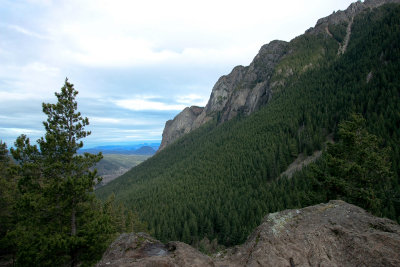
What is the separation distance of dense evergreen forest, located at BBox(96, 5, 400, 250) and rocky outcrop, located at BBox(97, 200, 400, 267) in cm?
1205

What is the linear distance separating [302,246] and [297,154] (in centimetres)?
8834

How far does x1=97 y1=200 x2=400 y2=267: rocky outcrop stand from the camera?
243 inches

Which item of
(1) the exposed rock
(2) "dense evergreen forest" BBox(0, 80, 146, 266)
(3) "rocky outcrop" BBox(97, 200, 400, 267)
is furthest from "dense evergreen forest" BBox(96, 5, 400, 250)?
(2) "dense evergreen forest" BBox(0, 80, 146, 266)

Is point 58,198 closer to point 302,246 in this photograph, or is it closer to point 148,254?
point 148,254

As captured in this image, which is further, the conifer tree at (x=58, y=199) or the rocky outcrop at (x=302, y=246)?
the conifer tree at (x=58, y=199)

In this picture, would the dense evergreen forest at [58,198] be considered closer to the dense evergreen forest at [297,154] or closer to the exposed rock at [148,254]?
the exposed rock at [148,254]

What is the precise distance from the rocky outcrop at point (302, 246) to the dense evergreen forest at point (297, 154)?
1205 cm

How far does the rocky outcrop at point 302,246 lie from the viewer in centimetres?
618

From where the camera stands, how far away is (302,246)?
6992mm

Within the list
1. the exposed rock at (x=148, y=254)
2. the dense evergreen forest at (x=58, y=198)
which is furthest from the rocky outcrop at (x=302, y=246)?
the dense evergreen forest at (x=58, y=198)

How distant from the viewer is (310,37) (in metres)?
195

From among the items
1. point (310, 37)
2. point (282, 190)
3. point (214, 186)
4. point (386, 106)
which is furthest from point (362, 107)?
point (310, 37)

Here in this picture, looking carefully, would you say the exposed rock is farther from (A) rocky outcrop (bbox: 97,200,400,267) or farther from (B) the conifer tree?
(B) the conifer tree

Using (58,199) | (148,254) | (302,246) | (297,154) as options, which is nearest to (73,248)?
A: (58,199)
